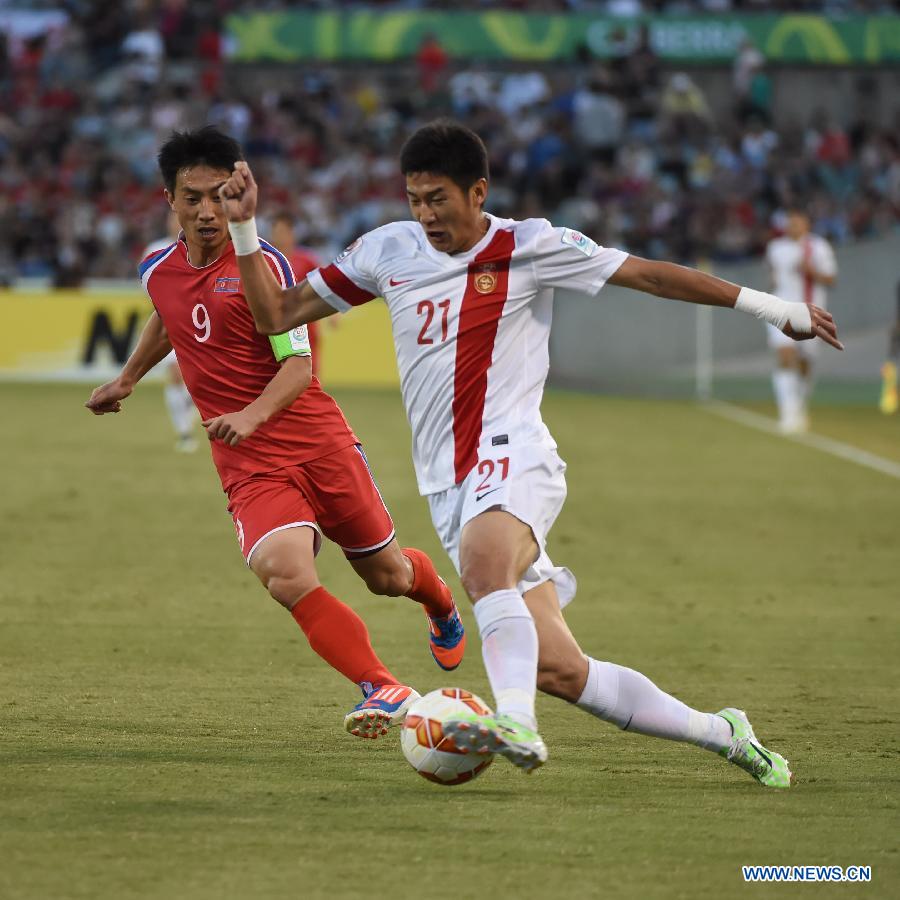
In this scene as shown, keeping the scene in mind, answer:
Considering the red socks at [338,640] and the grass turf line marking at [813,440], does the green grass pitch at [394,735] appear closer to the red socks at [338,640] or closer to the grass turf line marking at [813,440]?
the red socks at [338,640]

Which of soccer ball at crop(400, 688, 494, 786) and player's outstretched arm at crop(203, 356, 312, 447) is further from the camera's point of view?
player's outstretched arm at crop(203, 356, 312, 447)

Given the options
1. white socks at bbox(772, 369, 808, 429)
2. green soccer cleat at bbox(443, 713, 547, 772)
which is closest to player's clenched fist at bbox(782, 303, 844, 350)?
green soccer cleat at bbox(443, 713, 547, 772)

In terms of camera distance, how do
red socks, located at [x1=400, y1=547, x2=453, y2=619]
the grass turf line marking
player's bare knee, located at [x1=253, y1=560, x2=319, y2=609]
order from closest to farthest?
player's bare knee, located at [x1=253, y1=560, x2=319, y2=609] < red socks, located at [x1=400, y1=547, x2=453, y2=619] < the grass turf line marking

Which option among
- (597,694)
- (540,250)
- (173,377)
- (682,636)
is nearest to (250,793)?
(597,694)

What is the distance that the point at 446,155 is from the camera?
5.09 metres

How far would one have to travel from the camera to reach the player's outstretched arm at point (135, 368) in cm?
643

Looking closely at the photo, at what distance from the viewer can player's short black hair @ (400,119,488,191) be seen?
201 inches

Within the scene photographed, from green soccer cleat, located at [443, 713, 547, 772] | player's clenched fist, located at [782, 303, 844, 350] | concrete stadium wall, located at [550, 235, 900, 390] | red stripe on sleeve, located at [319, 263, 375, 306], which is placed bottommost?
concrete stadium wall, located at [550, 235, 900, 390]

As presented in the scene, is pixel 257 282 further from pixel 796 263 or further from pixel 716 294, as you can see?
pixel 796 263

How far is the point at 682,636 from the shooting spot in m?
8.25

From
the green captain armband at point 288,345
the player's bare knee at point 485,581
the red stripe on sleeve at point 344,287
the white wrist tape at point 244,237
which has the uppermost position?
the white wrist tape at point 244,237

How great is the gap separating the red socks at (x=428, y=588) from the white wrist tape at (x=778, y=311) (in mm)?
1986

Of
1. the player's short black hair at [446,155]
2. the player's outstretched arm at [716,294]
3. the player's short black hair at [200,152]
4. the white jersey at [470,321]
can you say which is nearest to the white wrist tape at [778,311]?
the player's outstretched arm at [716,294]

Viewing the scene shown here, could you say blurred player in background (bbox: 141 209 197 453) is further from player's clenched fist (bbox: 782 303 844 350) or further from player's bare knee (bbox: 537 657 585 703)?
player's bare knee (bbox: 537 657 585 703)
